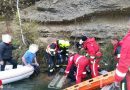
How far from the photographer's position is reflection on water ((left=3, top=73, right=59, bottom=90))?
→ 34.1 ft

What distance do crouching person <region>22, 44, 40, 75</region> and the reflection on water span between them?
29cm

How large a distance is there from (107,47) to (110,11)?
4.60 feet

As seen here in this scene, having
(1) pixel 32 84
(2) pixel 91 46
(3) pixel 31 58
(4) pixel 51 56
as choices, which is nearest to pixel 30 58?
(3) pixel 31 58

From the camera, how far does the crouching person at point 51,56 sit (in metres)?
10.9

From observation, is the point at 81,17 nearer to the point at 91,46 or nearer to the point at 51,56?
the point at 51,56

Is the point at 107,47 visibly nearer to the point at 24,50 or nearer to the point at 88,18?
the point at 88,18

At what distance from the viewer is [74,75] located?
10312 mm

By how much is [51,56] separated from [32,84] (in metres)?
1.01

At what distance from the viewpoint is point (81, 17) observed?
12266 mm

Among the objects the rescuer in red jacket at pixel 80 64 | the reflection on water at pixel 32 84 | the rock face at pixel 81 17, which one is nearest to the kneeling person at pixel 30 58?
the reflection on water at pixel 32 84

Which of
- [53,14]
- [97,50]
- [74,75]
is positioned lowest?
[74,75]

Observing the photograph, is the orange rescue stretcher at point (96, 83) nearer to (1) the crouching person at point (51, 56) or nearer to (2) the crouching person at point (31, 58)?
(1) the crouching person at point (51, 56)

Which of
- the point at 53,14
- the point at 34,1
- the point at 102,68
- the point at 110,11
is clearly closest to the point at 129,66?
the point at 102,68

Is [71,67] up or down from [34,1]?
down
